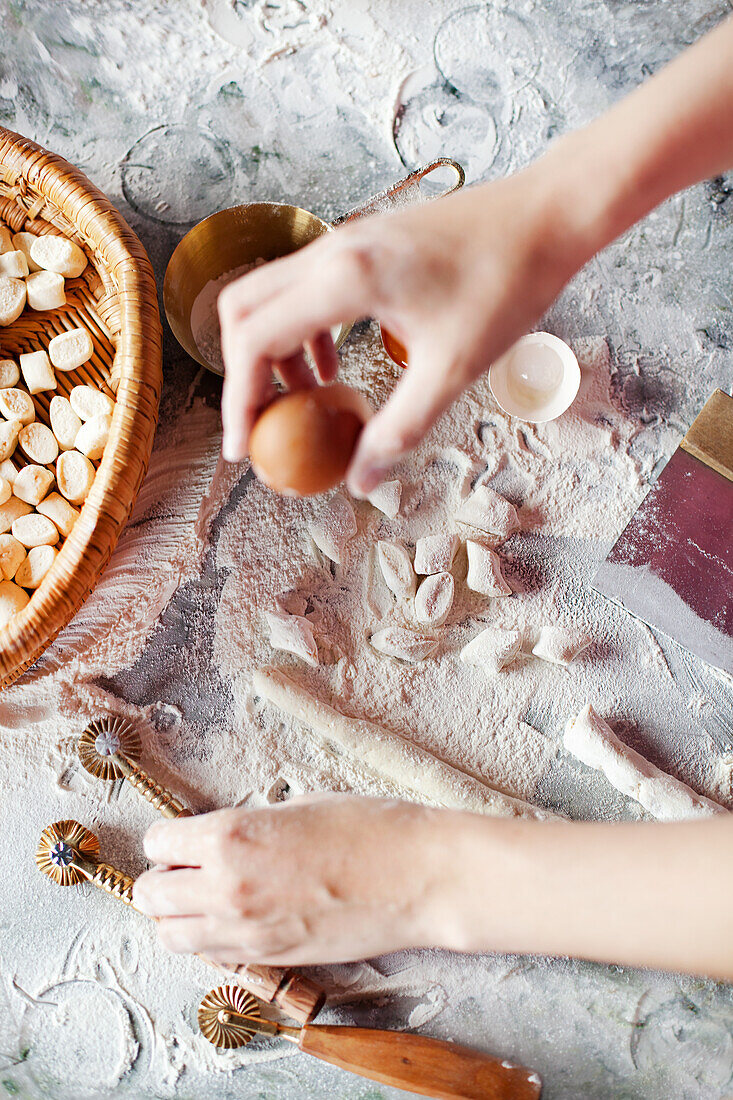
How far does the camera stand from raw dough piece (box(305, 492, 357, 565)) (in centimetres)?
102

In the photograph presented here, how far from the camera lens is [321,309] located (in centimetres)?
65

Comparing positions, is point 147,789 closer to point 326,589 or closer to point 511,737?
point 326,589

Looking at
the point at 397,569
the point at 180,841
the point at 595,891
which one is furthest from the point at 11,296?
the point at 595,891

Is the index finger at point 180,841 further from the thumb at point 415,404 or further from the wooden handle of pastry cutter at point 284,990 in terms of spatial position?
the thumb at point 415,404

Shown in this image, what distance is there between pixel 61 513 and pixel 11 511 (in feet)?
0.23

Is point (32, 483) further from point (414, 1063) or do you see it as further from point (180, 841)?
point (414, 1063)

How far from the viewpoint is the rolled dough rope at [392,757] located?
3.16 feet

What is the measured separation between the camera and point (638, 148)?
2.27 ft

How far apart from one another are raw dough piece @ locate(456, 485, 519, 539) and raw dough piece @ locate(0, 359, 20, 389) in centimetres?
61

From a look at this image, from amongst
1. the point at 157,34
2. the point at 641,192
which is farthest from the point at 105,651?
the point at 157,34

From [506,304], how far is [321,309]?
0.51 ft

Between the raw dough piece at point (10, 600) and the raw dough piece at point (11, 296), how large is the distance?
356 millimetres

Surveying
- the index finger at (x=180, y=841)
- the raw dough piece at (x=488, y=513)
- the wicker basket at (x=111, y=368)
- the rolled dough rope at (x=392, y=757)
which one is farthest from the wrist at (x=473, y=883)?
the wicker basket at (x=111, y=368)

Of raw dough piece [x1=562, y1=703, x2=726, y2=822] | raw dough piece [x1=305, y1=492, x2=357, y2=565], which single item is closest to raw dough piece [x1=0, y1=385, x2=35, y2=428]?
raw dough piece [x1=305, y1=492, x2=357, y2=565]
